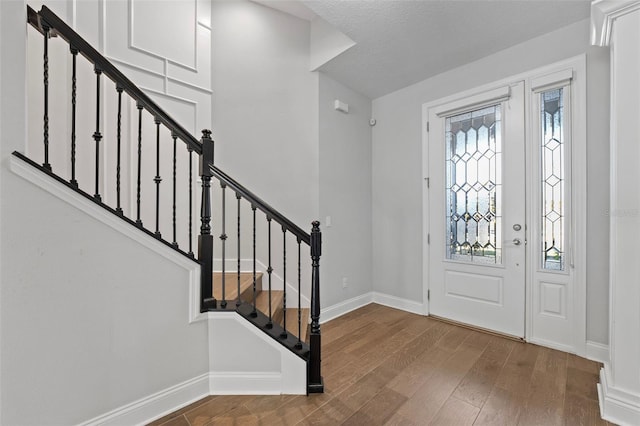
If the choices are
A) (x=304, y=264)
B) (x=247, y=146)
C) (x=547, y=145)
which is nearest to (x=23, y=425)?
(x=304, y=264)

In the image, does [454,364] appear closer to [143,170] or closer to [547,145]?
[547,145]

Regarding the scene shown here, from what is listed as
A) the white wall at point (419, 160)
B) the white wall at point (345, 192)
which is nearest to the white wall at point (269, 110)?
the white wall at point (345, 192)

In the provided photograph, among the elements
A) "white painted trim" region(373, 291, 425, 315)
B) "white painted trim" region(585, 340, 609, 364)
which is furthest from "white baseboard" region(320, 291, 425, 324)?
"white painted trim" region(585, 340, 609, 364)

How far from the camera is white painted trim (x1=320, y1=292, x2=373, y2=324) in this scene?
3144 millimetres

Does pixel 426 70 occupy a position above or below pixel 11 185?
above

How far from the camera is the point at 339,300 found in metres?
3.35

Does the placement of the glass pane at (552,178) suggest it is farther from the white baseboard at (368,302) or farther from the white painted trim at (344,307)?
the white painted trim at (344,307)

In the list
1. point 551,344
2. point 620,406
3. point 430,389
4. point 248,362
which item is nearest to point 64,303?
point 248,362

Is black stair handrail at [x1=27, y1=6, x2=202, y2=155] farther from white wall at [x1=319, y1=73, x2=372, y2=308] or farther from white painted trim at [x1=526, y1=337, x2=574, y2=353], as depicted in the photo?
white painted trim at [x1=526, y1=337, x2=574, y2=353]

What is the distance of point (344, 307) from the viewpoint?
3379 millimetres

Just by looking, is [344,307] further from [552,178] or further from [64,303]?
[64,303]

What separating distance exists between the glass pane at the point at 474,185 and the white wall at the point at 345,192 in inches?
41.8

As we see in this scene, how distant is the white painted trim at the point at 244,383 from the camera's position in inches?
71.6

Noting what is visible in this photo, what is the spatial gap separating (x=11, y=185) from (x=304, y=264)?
2333 mm
